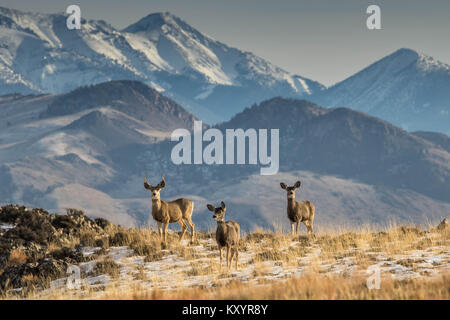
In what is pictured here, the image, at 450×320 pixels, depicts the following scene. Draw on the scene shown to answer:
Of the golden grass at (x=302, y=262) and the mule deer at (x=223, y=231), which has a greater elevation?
the mule deer at (x=223, y=231)

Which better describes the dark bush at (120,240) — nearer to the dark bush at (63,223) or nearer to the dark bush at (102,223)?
the dark bush at (63,223)

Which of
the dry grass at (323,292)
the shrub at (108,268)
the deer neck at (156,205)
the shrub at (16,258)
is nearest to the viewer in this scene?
the dry grass at (323,292)

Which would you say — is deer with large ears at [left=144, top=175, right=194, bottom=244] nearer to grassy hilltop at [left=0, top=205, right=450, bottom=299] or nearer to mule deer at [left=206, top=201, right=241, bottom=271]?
grassy hilltop at [left=0, top=205, right=450, bottom=299]

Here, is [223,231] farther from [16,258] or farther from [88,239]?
[16,258]

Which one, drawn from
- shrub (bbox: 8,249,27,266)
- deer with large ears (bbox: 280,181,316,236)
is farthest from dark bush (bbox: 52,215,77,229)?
deer with large ears (bbox: 280,181,316,236)

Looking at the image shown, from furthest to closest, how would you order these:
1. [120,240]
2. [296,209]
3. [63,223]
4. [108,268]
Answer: [63,223] < [120,240] < [296,209] < [108,268]

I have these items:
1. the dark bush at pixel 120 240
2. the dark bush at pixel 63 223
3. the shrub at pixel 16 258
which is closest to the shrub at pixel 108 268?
the dark bush at pixel 120 240

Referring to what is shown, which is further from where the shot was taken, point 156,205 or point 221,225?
point 156,205

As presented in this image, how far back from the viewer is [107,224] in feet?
90.4

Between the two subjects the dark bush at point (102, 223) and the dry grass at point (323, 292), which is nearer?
the dry grass at point (323, 292)

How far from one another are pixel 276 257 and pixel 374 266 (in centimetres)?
354

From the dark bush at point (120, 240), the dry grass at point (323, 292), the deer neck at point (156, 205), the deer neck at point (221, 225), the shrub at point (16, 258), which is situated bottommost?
the dry grass at point (323, 292)

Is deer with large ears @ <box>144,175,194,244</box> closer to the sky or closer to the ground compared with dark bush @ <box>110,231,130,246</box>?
closer to the sky

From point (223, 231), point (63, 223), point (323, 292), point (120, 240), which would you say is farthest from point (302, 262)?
point (63, 223)
